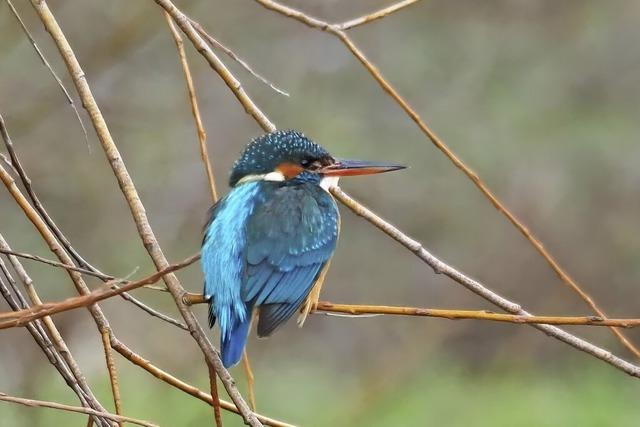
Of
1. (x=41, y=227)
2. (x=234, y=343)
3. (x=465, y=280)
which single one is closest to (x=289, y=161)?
(x=234, y=343)

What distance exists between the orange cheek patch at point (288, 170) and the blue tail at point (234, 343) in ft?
1.85

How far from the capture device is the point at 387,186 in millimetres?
8102

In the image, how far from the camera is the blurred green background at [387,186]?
5.68 meters

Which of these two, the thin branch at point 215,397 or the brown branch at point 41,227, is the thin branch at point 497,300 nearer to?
the thin branch at point 215,397

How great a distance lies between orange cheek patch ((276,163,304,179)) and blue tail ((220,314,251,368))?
56cm

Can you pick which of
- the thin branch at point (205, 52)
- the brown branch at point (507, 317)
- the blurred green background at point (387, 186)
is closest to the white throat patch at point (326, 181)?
the thin branch at point (205, 52)

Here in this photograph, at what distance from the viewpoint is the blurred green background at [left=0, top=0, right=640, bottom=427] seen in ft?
18.6

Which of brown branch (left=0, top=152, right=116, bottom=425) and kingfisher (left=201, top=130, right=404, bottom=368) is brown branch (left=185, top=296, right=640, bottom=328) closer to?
brown branch (left=0, top=152, right=116, bottom=425)

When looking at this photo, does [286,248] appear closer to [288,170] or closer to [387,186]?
[288,170]

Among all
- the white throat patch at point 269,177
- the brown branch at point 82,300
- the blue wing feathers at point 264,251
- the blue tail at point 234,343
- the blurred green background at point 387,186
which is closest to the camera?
the brown branch at point 82,300

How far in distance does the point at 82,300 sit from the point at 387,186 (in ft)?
22.3

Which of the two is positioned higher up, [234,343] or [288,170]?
[288,170]

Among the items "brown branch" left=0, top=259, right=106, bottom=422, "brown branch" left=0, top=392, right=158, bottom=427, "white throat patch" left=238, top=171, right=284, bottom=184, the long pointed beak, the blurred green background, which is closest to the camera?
"brown branch" left=0, top=392, right=158, bottom=427

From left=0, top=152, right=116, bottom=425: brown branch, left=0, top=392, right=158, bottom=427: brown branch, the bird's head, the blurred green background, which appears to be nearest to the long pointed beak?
the bird's head
